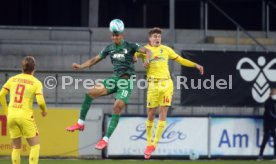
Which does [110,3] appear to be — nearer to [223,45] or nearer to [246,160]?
[223,45]

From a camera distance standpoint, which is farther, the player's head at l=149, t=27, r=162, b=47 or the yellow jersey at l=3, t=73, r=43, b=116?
the player's head at l=149, t=27, r=162, b=47

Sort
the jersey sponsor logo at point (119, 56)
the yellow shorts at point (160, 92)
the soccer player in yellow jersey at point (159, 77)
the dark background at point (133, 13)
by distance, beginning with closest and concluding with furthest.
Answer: the jersey sponsor logo at point (119, 56)
the soccer player in yellow jersey at point (159, 77)
the yellow shorts at point (160, 92)
the dark background at point (133, 13)

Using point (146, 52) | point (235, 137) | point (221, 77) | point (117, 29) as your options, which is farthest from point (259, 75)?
point (117, 29)

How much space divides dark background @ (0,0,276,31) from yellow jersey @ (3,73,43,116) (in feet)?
51.1

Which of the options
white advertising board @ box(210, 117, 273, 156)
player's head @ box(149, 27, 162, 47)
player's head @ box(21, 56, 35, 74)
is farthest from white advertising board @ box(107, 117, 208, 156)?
player's head @ box(21, 56, 35, 74)

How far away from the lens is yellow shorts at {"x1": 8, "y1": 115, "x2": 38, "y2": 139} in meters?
15.9

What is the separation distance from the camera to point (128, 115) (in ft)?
77.2

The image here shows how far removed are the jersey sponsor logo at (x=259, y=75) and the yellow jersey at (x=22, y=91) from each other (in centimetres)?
954

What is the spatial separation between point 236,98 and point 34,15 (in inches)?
430

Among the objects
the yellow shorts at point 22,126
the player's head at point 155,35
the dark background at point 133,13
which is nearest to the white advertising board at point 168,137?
the player's head at point 155,35

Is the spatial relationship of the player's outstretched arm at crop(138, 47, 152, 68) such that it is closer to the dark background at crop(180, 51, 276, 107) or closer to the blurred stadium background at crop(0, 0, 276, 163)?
the blurred stadium background at crop(0, 0, 276, 163)

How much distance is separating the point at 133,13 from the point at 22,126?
691 inches

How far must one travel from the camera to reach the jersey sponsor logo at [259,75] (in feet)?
79.2

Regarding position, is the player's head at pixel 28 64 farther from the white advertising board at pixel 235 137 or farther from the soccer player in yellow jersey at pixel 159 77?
the white advertising board at pixel 235 137
